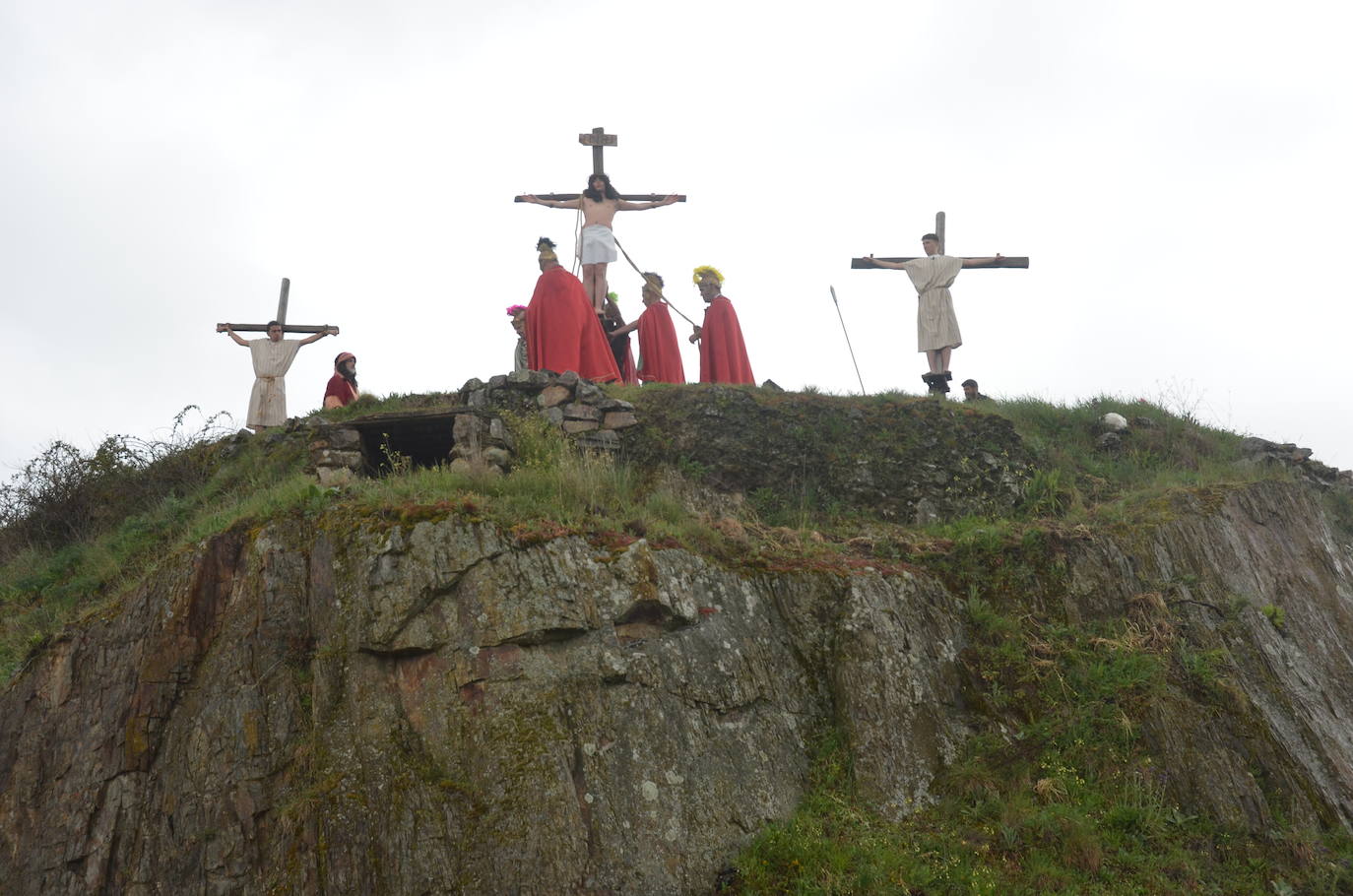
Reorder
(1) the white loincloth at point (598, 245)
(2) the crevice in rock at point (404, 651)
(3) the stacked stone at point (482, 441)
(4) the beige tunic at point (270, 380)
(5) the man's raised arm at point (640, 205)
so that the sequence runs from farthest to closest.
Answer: (5) the man's raised arm at point (640, 205), (1) the white loincloth at point (598, 245), (4) the beige tunic at point (270, 380), (3) the stacked stone at point (482, 441), (2) the crevice in rock at point (404, 651)

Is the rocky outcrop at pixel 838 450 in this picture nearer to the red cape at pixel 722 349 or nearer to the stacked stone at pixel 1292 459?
the red cape at pixel 722 349

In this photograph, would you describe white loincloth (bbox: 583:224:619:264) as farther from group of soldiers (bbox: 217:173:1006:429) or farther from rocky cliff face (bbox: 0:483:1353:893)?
rocky cliff face (bbox: 0:483:1353:893)

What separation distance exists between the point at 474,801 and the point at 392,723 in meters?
0.84

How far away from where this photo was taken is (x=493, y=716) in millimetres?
Result: 7641

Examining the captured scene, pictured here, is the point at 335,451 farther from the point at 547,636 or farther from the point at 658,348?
the point at 658,348

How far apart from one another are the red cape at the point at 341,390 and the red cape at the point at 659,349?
3.85m

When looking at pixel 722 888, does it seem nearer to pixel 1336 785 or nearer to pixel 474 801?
pixel 474 801

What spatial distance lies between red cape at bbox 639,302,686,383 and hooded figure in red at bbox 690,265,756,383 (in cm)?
46

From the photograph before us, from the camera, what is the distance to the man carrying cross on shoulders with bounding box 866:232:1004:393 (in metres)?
15.5

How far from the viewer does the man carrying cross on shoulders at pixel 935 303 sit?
15.5 meters

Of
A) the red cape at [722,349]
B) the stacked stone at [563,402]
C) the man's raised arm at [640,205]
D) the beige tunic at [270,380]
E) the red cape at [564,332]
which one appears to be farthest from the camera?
the man's raised arm at [640,205]

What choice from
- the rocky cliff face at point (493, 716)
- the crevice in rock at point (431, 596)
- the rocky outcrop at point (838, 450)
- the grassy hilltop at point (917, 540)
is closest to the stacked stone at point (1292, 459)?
the grassy hilltop at point (917, 540)

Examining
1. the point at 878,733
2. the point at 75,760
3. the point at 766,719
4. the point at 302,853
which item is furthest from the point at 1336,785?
the point at 75,760

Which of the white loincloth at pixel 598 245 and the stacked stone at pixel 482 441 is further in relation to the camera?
the white loincloth at pixel 598 245
